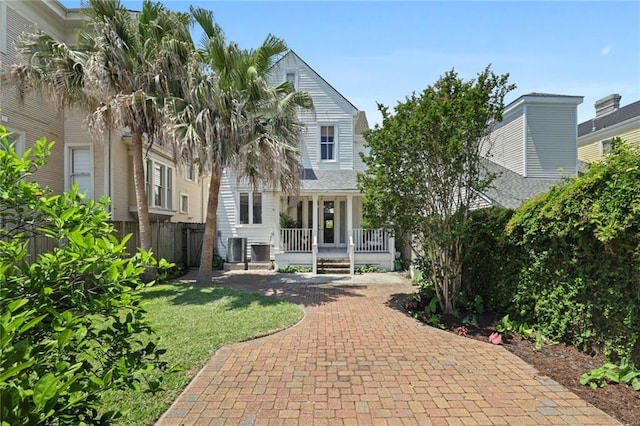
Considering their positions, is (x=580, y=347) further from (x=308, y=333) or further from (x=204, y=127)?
(x=204, y=127)

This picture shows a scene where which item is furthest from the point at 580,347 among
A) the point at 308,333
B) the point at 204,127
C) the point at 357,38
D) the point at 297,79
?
the point at 297,79

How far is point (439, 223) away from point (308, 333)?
3597mm

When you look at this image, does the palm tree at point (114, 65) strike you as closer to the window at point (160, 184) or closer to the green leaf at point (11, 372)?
the window at point (160, 184)

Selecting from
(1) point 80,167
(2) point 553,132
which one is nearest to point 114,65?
(1) point 80,167

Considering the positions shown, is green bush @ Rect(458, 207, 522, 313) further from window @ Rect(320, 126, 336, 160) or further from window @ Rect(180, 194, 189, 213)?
window @ Rect(180, 194, 189, 213)

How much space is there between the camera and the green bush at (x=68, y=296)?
5.57 ft

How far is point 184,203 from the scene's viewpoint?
1923 cm

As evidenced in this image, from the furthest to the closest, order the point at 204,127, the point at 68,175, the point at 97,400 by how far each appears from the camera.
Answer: the point at 68,175 → the point at 204,127 → the point at 97,400

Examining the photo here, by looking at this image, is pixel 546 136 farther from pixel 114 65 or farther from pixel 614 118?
pixel 114 65

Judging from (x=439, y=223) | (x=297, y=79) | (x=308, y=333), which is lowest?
(x=308, y=333)

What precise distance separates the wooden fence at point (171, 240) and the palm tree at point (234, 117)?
3.28 m

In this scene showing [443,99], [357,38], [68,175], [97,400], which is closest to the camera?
[97,400]

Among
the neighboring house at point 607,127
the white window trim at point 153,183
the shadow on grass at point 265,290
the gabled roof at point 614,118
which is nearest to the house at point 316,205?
the shadow on grass at point 265,290

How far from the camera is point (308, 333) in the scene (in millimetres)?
6000
